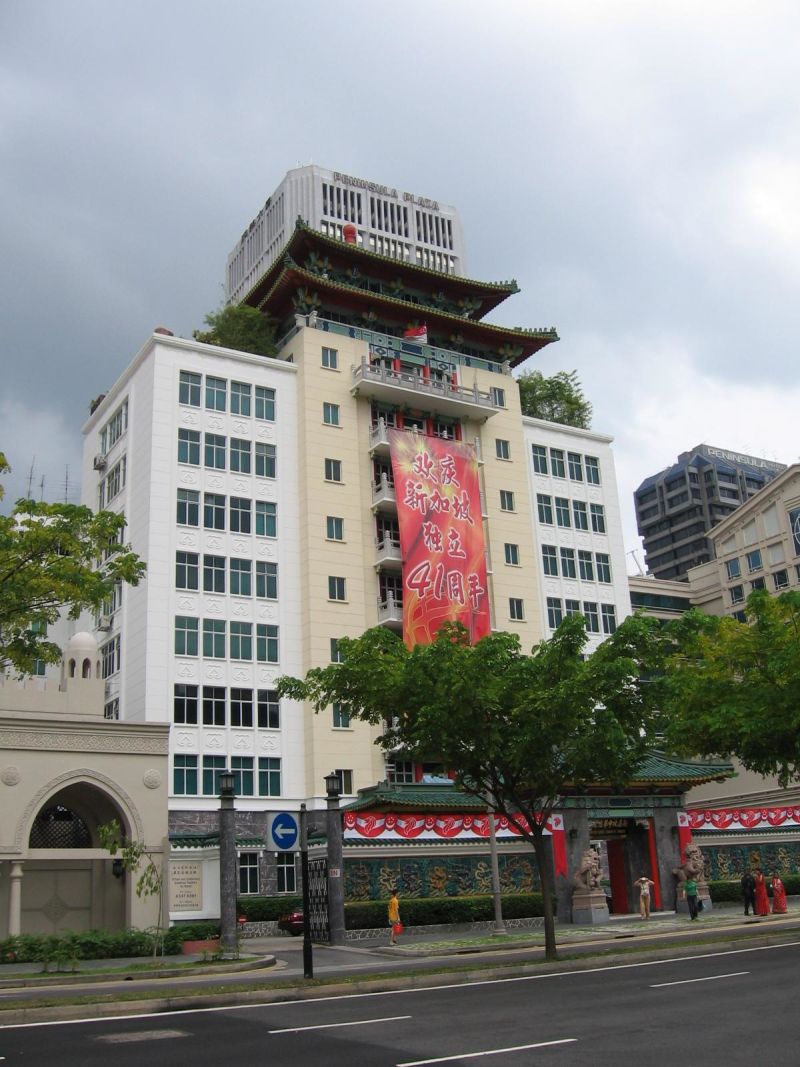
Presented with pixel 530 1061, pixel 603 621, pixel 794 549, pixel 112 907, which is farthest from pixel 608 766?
pixel 794 549

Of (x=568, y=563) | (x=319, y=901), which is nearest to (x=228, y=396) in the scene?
(x=568, y=563)

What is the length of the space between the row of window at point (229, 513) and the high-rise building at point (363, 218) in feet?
160

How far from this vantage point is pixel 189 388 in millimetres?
51406

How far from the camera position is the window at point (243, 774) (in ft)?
152

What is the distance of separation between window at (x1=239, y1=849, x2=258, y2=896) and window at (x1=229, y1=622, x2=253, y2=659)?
8792 mm

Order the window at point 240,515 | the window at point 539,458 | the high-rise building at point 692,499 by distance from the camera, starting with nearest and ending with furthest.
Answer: the window at point 240,515
the window at point 539,458
the high-rise building at point 692,499

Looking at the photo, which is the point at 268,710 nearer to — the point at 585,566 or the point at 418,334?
the point at 585,566

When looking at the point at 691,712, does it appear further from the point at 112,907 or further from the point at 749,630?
the point at 112,907

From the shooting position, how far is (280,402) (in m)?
53.9

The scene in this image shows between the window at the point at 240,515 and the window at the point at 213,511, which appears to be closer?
the window at the point at 213,511

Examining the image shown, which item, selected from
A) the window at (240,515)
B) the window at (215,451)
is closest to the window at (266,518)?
the window at (240,515)

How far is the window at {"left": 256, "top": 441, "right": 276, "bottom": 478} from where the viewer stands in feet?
172

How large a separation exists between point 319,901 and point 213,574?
787 inches

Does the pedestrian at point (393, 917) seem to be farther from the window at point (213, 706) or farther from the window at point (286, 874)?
Answer: the window at point (213, 706)
